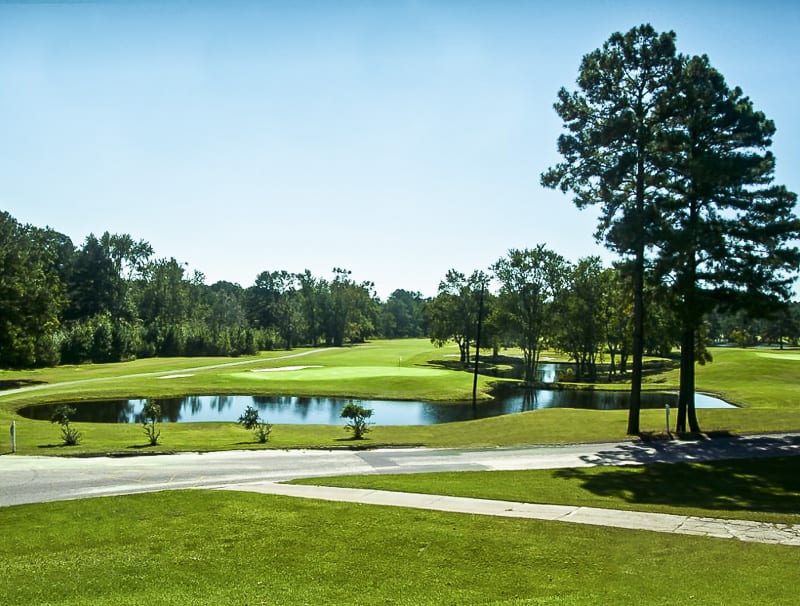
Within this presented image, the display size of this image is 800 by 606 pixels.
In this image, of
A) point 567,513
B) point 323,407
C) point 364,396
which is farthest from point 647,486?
point 364,396

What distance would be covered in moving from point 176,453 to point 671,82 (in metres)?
25.0

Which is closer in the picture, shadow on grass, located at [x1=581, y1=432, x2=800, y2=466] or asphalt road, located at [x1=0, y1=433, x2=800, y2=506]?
asphalt road, located at [x1=0, y1=433, x2=800, y2=506]

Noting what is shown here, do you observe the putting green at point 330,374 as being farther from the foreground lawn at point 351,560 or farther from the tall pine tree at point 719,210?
the foreground lawn at point 351,560

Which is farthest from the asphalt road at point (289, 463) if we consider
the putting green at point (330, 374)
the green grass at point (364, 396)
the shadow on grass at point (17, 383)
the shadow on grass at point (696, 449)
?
the putting green at point (330, 374)

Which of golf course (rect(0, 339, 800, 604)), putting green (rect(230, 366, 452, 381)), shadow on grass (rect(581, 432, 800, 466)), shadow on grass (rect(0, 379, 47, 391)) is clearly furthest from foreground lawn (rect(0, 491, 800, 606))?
putting green (rect(230, 366, 452, 381))

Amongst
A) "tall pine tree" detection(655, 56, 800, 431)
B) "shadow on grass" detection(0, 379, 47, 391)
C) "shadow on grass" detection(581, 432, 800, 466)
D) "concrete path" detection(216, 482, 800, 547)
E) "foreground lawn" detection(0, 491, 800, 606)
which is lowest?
"shadow on grass" detection(0, 379, 47, 391)

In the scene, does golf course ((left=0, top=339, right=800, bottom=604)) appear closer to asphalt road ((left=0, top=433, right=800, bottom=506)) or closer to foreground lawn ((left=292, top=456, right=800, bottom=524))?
foreground lawn ((left=292, top=456, right=800, bottom=524))

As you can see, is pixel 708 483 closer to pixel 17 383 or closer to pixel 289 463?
pixel 289 463

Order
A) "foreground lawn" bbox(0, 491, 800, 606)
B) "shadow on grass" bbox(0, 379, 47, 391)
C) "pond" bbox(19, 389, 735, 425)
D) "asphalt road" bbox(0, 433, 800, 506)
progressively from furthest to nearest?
"shadow on grass" bbox(0, 379, 47, 391) → "pond" bbox(19, 389, 735, 425) → "asphalt road" bbox(0, 433, 800, 506) → "foreground lawn" bbox(0, 491, 800, 606)

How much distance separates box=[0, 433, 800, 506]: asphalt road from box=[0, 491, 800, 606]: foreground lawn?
9.74ft

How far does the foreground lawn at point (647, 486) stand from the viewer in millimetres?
14398

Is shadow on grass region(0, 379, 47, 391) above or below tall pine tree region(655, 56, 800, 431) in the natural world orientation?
below

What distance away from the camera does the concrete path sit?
1215 centimetres

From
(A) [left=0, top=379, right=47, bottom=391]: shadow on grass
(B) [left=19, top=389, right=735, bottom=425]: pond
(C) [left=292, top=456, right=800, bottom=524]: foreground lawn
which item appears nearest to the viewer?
(C) [left=292, top=456, right=800, bottom=524]: foreground lawn
